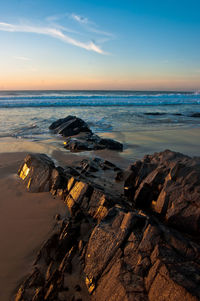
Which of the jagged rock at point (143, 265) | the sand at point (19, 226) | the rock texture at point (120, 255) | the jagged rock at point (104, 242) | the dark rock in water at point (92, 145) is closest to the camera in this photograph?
the jagged rock at point (143, 265)

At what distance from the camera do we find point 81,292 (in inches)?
102

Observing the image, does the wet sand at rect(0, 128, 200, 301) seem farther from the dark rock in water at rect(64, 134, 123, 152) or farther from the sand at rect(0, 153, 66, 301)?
the dark rock in water at rect(64, 134, 123, 152)

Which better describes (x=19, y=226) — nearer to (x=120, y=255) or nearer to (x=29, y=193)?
(x=29, y=193)

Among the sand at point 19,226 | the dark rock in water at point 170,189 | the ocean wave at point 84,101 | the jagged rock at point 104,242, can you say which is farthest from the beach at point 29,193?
the ocean wave at point 84,101

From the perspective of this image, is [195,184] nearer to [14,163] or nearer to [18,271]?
[18,271]

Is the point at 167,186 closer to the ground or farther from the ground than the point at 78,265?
farther from the ground

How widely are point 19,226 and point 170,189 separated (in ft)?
9.13

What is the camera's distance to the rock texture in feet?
7.34

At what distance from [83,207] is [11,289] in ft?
5.44

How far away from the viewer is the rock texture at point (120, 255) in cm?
224

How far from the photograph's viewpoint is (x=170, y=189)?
150 inches

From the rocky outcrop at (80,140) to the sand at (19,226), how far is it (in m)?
3.81

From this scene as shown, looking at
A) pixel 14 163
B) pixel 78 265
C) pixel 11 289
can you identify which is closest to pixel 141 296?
pixel 78 265

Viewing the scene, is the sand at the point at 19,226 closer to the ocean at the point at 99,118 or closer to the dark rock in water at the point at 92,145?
the dark rock in water at the point at 92,145
